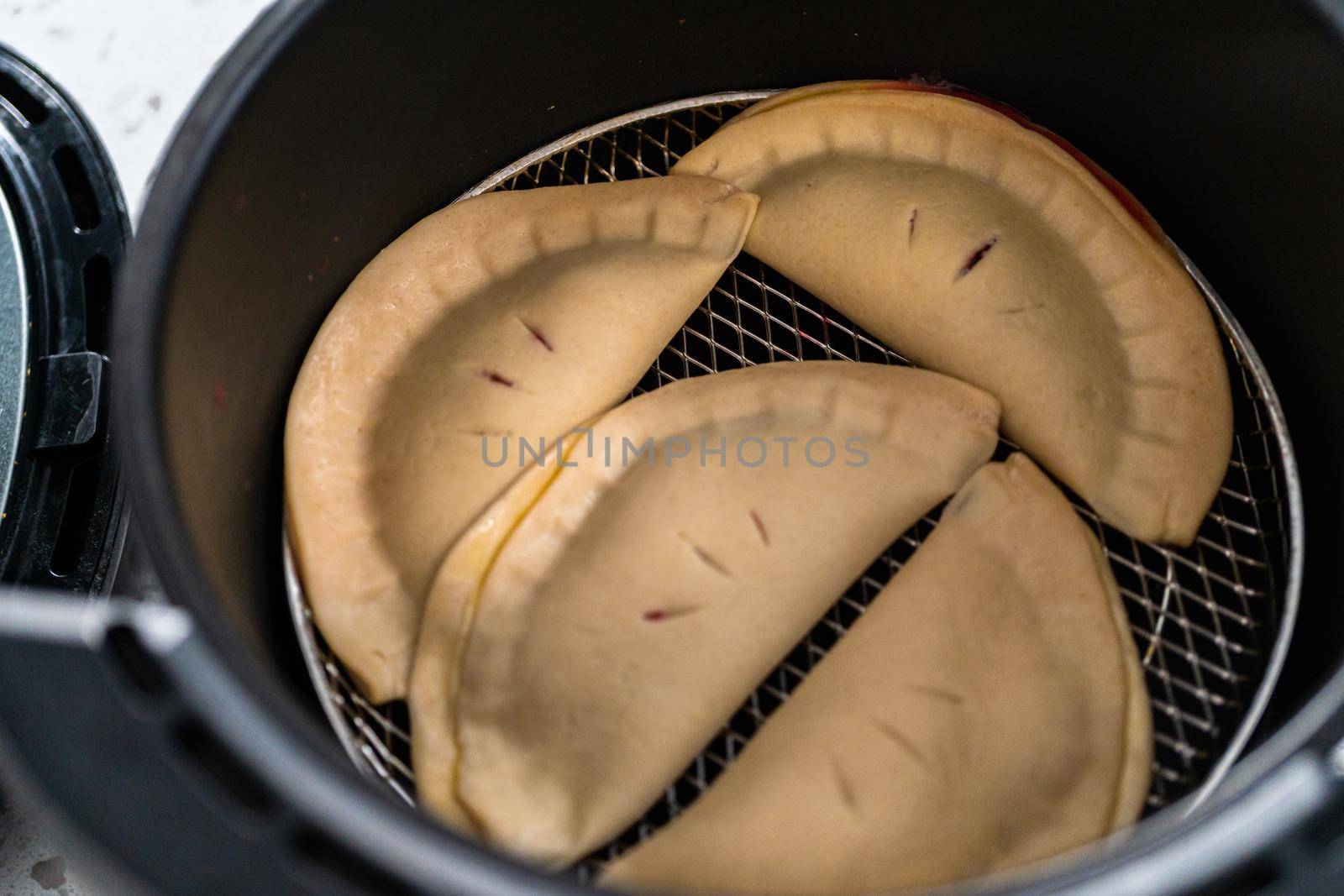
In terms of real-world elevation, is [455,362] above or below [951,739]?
above

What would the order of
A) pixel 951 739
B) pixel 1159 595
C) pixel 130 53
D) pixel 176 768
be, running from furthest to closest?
pixel 130 53
pixel 1159 595
pixel 951 739
pixel 176 768

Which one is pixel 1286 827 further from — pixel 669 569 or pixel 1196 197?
pixel 1196 197

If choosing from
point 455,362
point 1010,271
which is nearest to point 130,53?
point 455,362

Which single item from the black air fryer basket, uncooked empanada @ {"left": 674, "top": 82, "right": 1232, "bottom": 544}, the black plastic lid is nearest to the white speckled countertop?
the black plastic lid

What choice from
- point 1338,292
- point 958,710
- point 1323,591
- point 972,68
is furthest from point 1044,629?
point 972,68

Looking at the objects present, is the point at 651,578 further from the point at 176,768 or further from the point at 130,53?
the point at 130,53

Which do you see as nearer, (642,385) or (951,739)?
(951,739)

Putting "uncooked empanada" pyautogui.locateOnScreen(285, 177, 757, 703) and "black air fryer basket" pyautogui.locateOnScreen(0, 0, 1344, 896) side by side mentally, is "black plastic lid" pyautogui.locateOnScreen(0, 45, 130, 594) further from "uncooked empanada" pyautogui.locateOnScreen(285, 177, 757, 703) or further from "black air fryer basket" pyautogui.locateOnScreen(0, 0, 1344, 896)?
"uncooked empanada" pyautogui.locateOnScreen(285, 177, 757, 703)
